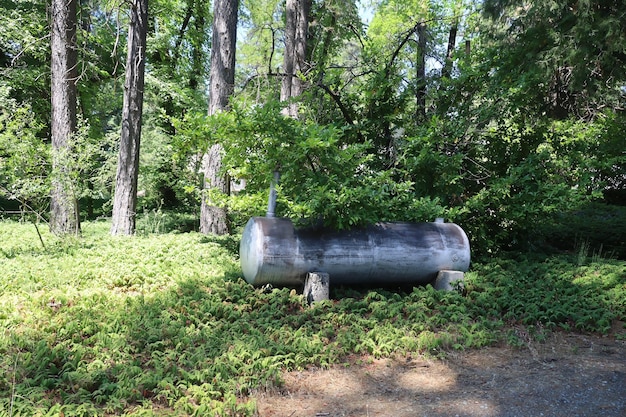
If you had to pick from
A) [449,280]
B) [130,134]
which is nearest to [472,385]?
[449,280]

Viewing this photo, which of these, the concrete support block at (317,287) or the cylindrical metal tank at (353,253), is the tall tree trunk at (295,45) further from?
the concrete support block at (317,287)

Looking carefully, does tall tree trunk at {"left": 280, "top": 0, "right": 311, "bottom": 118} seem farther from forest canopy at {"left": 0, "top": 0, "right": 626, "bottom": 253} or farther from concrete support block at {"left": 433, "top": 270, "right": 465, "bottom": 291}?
concrete support block at {"left": 433, "top": 270, "right": 465, "bottom": 291}

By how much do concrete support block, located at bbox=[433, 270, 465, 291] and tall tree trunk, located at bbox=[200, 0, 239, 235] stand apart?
16.3ft

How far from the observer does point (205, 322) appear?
5238mm

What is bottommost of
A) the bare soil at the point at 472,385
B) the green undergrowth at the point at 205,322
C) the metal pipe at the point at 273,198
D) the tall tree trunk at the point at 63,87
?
the bare soil at the point at 472,385

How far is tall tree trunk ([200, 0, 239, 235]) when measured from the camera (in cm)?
982

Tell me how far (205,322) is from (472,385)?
2.68 meters

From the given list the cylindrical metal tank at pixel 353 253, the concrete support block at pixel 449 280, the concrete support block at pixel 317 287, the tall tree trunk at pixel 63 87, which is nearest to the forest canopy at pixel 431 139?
the cylindrical metal tank at pixel 353 253

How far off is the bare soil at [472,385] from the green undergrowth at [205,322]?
6.7 inches

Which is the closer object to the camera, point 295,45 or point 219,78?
point 219,78

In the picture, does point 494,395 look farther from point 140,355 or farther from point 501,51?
point 501,51

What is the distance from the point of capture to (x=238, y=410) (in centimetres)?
362

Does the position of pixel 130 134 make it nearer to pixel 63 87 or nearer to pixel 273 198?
pixel 63 87

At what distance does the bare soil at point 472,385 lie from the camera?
3.76 metres
